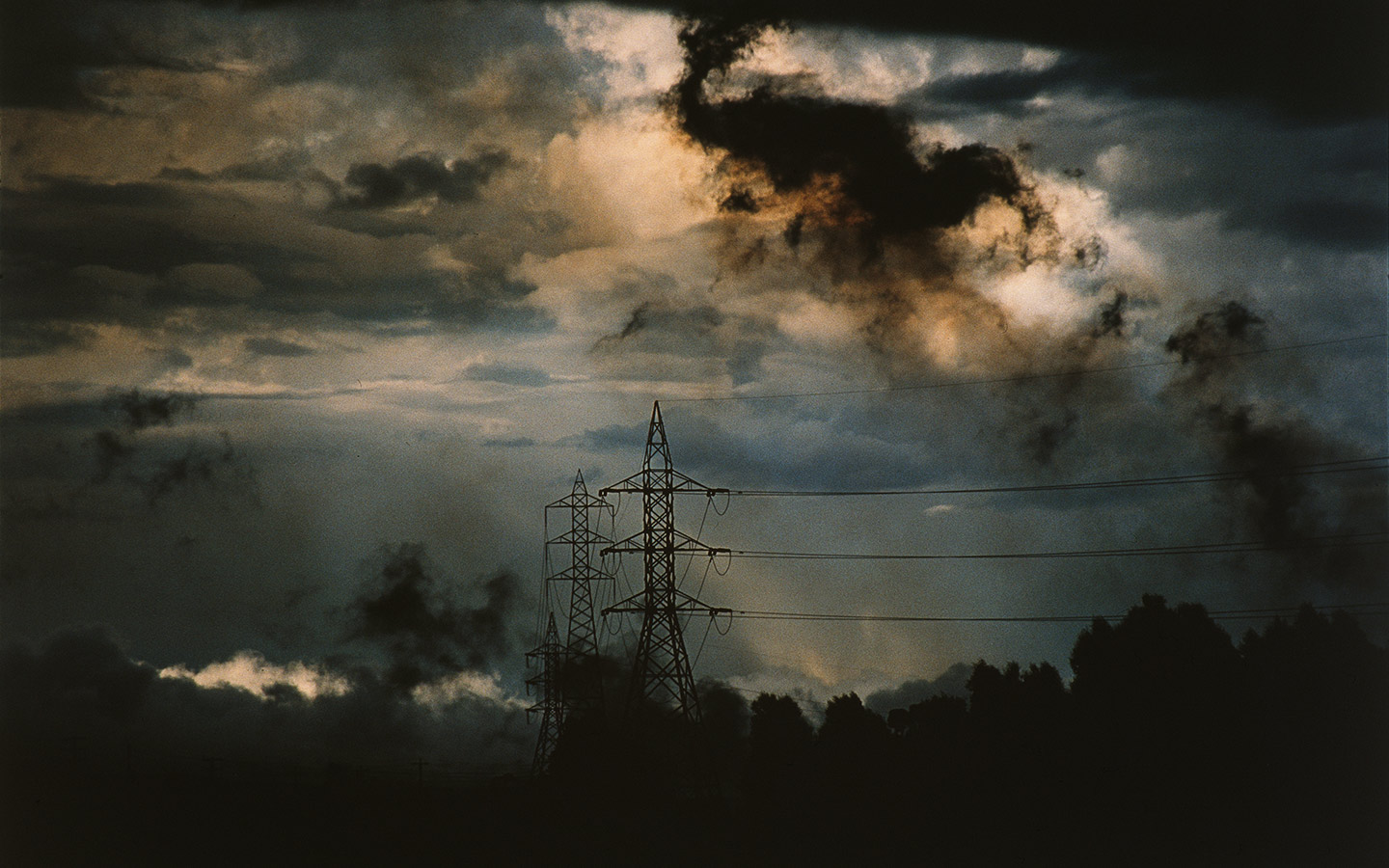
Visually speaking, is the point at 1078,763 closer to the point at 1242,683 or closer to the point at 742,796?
the point at 1242,683

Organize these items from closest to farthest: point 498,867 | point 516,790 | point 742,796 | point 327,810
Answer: point 498,867 → point 327,810 → point 516,790 → point 742,796

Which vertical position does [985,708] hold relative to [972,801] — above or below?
above

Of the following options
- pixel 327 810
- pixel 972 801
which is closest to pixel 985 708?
pixel 972 801

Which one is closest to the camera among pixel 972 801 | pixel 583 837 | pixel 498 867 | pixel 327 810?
pixel 498 867

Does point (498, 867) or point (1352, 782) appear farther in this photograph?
point (1352, 782)

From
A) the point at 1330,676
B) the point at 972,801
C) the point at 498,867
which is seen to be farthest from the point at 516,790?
the point at 1330,676

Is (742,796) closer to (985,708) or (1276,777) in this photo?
(985,708)
